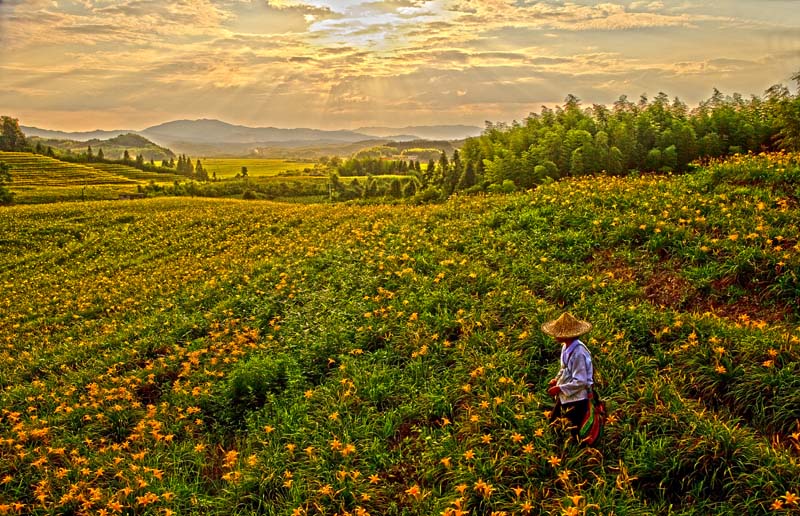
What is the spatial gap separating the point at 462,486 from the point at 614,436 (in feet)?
5.41

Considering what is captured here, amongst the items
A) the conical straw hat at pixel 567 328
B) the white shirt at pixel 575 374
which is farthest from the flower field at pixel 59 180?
the white shirt at pixel 575 374

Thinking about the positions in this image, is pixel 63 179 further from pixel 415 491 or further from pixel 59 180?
pixel 415 491

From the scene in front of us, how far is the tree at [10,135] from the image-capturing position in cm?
7756

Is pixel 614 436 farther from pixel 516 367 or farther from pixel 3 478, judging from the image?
pixel 3 478

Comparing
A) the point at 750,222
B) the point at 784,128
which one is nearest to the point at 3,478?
the point at 750,222

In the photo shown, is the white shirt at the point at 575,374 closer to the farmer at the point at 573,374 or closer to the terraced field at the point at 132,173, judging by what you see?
the farmer at the point at 573,374

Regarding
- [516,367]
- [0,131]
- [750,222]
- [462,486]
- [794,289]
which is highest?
[0,131]

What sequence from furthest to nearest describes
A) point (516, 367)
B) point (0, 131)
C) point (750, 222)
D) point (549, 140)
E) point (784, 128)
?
point (0, 131)
point (549, 140)
point (784, 128)
point (750, 222)
point (516, 367)

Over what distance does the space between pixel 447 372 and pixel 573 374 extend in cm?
181

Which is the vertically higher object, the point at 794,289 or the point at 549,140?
the point at 549,140

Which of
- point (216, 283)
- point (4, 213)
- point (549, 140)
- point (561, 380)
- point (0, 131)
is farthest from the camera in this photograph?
point (0, 131)

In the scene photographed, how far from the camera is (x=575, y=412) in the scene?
4676mm

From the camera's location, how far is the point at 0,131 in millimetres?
77938

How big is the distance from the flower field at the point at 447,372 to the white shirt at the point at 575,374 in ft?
1.56
